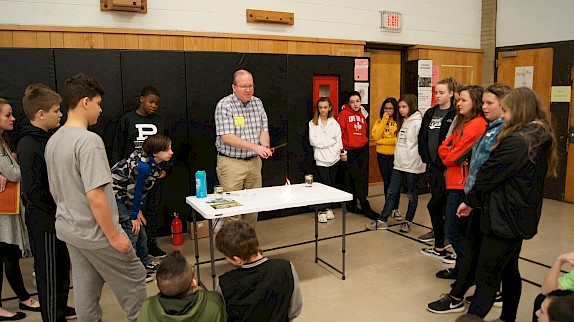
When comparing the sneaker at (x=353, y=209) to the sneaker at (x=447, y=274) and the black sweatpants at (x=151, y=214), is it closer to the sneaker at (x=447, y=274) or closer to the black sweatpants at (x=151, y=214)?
the sneaker at (x=447, y=274)

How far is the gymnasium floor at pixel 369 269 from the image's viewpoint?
117 inches

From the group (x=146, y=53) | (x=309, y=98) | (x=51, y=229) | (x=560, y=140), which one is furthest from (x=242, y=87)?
(x=560, y=140)

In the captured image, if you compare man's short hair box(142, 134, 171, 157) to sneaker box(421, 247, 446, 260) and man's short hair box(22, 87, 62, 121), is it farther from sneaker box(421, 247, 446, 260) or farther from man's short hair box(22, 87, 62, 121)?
sneaker box(421, 247, 446, 260)

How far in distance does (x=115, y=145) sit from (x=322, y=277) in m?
2.19

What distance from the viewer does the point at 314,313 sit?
9.70 feet

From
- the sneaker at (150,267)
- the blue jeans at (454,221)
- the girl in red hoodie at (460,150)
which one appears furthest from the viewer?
the sneaker at (150,267)

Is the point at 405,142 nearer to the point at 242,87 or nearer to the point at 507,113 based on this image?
the point at 242,87

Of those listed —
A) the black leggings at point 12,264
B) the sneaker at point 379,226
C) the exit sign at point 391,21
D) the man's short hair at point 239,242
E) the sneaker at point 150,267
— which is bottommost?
the sneaker at point 150,267

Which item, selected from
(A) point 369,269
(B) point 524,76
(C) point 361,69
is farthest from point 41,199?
(B) point 524,76

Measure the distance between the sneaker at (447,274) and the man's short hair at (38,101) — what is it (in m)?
3.04

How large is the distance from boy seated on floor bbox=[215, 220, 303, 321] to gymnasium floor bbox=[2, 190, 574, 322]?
1199mm

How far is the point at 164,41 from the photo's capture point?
14.8ft

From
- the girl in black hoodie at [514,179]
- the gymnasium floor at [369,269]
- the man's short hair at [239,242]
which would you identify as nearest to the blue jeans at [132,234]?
the gymnasium floor at [369,269]

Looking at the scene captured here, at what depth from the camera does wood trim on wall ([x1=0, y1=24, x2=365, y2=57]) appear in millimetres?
3951
